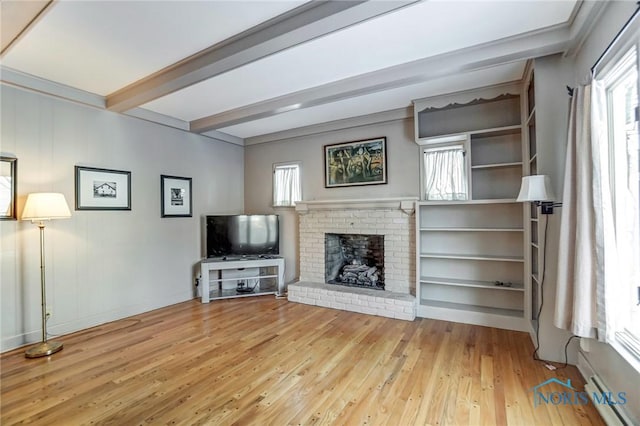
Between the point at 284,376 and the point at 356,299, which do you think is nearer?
the point at 284,376

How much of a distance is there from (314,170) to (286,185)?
619 millimetres

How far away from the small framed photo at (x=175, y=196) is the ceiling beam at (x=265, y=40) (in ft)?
4.65

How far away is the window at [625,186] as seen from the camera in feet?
5.73

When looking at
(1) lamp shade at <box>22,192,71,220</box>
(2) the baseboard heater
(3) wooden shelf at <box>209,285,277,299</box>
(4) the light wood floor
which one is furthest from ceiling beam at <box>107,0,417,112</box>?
(3) wooden shelf at <box>209,285,277,299</box>

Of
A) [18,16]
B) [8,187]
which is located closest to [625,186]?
[18,16]

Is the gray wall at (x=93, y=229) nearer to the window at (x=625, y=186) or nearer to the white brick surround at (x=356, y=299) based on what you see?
the white brick surround at (x=356, y=299)

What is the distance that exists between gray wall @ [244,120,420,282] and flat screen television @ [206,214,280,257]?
31 cm

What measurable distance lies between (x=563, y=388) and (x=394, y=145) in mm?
3172

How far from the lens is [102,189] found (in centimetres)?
363

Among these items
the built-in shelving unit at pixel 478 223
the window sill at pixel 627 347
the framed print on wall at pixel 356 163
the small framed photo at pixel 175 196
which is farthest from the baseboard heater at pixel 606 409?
the small framed photo at pixel 175 196

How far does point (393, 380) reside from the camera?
2326 millimetres

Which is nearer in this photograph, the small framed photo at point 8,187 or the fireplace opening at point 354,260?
the small framed photo at point 8,187

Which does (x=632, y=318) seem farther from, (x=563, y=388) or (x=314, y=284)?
(x=314, y=284)

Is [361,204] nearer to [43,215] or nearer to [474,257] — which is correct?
[474,257]
